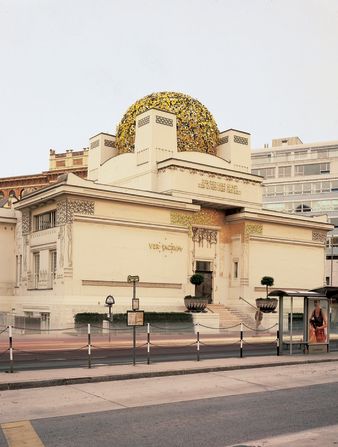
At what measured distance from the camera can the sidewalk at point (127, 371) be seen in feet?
44.0

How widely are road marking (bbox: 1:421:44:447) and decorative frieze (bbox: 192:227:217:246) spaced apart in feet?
107

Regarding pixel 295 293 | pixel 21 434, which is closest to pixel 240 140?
pixel 295 293

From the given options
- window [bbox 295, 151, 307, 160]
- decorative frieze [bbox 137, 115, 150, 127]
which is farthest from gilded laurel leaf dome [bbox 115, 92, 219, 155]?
window [bbox 295, 151, 307, 160]

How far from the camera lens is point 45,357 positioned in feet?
64.1

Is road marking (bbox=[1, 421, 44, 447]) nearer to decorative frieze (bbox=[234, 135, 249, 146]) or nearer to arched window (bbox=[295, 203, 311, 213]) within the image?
decorative frieze (bbox=[234, 135, 249, 146])

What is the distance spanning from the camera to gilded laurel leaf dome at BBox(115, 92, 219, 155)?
4484 cm

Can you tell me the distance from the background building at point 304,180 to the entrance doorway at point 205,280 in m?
31.5

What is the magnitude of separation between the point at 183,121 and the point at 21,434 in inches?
1502

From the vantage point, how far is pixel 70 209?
34.6 metres

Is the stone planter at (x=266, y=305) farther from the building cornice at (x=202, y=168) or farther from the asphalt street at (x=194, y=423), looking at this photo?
the asphalt street at (x=194, y=423)

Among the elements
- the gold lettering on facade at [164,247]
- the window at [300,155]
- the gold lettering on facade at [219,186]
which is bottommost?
the gold lettering on facade at [164,247]

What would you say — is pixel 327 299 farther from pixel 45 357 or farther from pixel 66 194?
pixel 66 194

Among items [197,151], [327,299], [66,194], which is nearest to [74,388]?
[327,299]

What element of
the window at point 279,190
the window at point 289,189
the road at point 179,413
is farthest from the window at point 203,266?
the window at point 279,190
